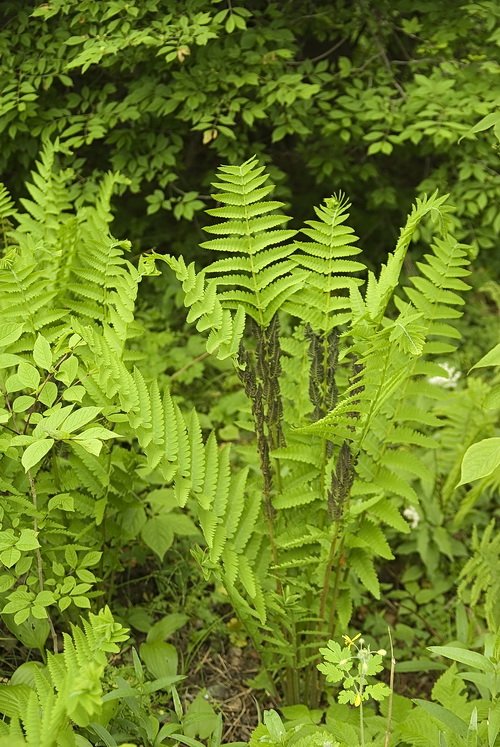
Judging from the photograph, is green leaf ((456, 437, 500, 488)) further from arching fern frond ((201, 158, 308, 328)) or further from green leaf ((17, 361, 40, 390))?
green leaf ((17, 361, 40, 390))

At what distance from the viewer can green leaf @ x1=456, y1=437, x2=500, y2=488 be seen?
1.20 meters

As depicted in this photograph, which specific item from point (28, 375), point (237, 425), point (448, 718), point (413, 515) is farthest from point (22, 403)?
point (413, 515)

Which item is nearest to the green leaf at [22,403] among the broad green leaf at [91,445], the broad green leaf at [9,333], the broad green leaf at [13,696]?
the broad green leaf at [9,333]

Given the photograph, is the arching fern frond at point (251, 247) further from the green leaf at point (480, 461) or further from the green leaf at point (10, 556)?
the green leaf at point (10, 556)

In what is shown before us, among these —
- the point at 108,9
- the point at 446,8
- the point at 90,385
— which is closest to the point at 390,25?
the point at 446,8

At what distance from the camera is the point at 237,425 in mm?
1987

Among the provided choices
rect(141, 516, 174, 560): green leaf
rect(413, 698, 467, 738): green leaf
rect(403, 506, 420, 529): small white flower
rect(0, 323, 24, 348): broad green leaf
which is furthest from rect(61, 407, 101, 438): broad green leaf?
rect(403, 506, 420, 529): small white flower

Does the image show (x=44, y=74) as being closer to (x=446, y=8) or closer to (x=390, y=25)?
(x=390, y=25)

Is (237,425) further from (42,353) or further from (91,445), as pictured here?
(91,445)

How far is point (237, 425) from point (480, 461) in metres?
0.90

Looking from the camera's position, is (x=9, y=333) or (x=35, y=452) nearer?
(x=35, y=452)

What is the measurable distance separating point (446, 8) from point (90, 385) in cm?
289

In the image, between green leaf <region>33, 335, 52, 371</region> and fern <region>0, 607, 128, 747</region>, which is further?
green leaf <region>33, 335, 52, 371</region>

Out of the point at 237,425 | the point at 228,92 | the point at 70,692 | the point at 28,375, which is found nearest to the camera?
the point at 70,692
